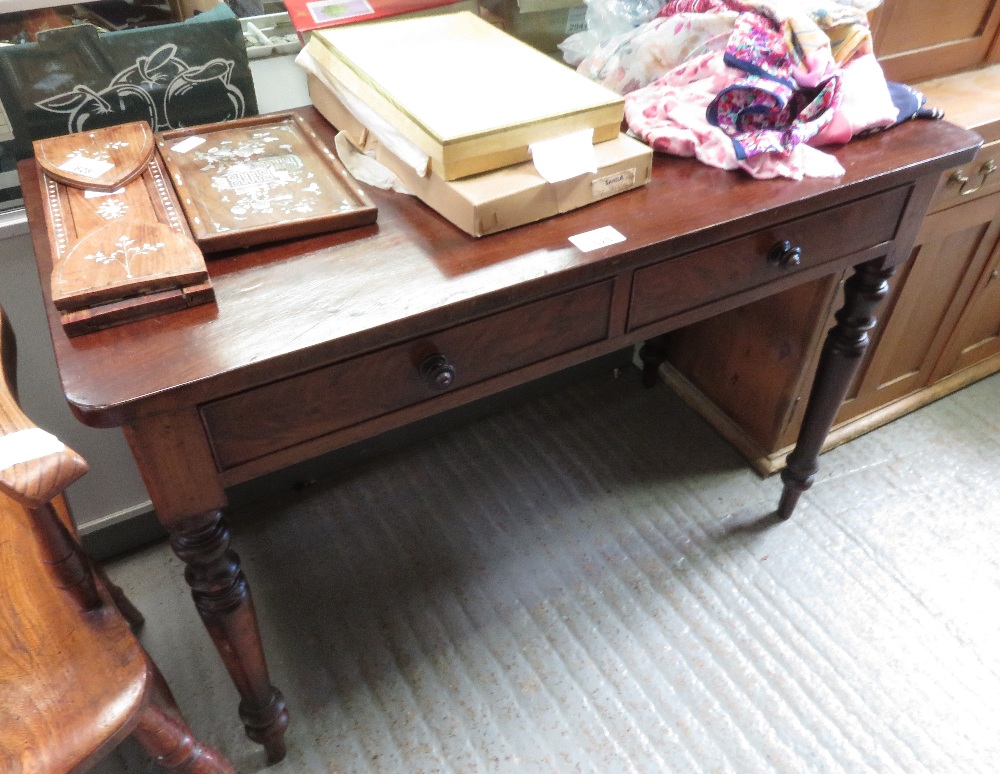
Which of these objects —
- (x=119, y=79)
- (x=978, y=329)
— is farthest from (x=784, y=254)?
(x=978, y=329)

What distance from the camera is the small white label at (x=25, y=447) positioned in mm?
608

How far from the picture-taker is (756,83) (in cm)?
95

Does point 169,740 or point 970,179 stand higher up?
point 970,179

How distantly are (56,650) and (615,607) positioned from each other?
2.94 ft

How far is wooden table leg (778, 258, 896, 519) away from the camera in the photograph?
1.16 m

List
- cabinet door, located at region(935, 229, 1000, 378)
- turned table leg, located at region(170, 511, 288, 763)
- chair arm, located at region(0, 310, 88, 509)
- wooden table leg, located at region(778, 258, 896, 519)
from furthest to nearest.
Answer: cabinet door, located at region(935, 229, 1000, 378)
wooden table leg, located at region(778, 258, 896, 519)
turned table leg, located at region(170, 511, 288, 763)
chair arm, located at region(0, 310, 88, 509)

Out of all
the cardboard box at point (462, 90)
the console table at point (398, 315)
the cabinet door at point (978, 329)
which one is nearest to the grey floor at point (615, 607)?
the cabinet door at point (978, 329)

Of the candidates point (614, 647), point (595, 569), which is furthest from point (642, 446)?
point (614, 647)

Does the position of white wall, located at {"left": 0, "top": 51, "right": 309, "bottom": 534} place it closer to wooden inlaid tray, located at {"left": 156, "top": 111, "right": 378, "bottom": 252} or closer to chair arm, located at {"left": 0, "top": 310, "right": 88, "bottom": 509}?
wooden inlaid tray, located at {"left": 156, "top": 111, "right": 378, "bottom": 252}

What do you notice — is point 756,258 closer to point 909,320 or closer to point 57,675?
point 909,320

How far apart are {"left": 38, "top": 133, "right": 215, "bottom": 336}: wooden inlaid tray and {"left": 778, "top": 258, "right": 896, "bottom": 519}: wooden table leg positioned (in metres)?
0.94

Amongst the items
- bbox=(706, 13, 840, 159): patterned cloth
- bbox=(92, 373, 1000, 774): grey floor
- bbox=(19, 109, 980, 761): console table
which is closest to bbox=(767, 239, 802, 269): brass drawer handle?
bbox=(19, 109, 980, 761): console table

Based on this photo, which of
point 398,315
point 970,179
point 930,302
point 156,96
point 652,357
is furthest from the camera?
point 652,357

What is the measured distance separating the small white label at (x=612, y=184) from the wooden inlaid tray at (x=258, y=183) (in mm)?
256
